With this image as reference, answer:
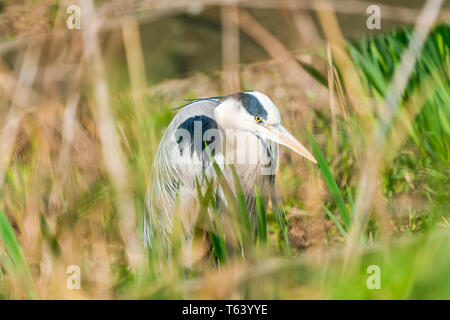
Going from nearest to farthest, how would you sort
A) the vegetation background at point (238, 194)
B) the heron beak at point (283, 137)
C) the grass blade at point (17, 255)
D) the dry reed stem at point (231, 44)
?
the vegetation background at point (238, 194)
the grass blade at point (17, 255)
the heron beak at point (283, 137)
the dry reed stem at point (231, 44)

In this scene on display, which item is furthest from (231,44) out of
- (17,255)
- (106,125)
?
(17,255)

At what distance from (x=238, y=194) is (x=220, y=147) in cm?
35

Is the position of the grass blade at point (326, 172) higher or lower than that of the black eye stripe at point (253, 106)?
lower

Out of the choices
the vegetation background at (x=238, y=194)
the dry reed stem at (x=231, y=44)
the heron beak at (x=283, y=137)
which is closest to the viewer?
the vegetation background at (x=238, y=194)

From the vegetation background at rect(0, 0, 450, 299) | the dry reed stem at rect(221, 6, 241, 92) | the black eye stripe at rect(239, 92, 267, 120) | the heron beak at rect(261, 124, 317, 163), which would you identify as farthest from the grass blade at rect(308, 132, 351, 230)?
the dry reed stem at rect(221, 6, 241, 92)

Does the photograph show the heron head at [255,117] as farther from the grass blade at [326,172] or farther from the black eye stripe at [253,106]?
the grass blade at [326,172]

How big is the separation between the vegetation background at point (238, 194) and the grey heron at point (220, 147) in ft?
0.28

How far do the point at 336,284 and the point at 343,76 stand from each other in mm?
808

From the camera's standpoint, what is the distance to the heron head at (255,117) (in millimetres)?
1309

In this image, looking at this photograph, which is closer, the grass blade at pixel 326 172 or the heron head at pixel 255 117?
the grass blade at pixel 326 172

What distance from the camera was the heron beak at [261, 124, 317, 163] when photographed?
126 centimetres

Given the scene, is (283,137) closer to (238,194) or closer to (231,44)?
(238,194)

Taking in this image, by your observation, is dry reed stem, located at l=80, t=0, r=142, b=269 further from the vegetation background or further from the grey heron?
the grey heron

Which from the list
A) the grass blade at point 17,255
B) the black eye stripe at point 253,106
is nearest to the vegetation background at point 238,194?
the grass blade at point 17,255
